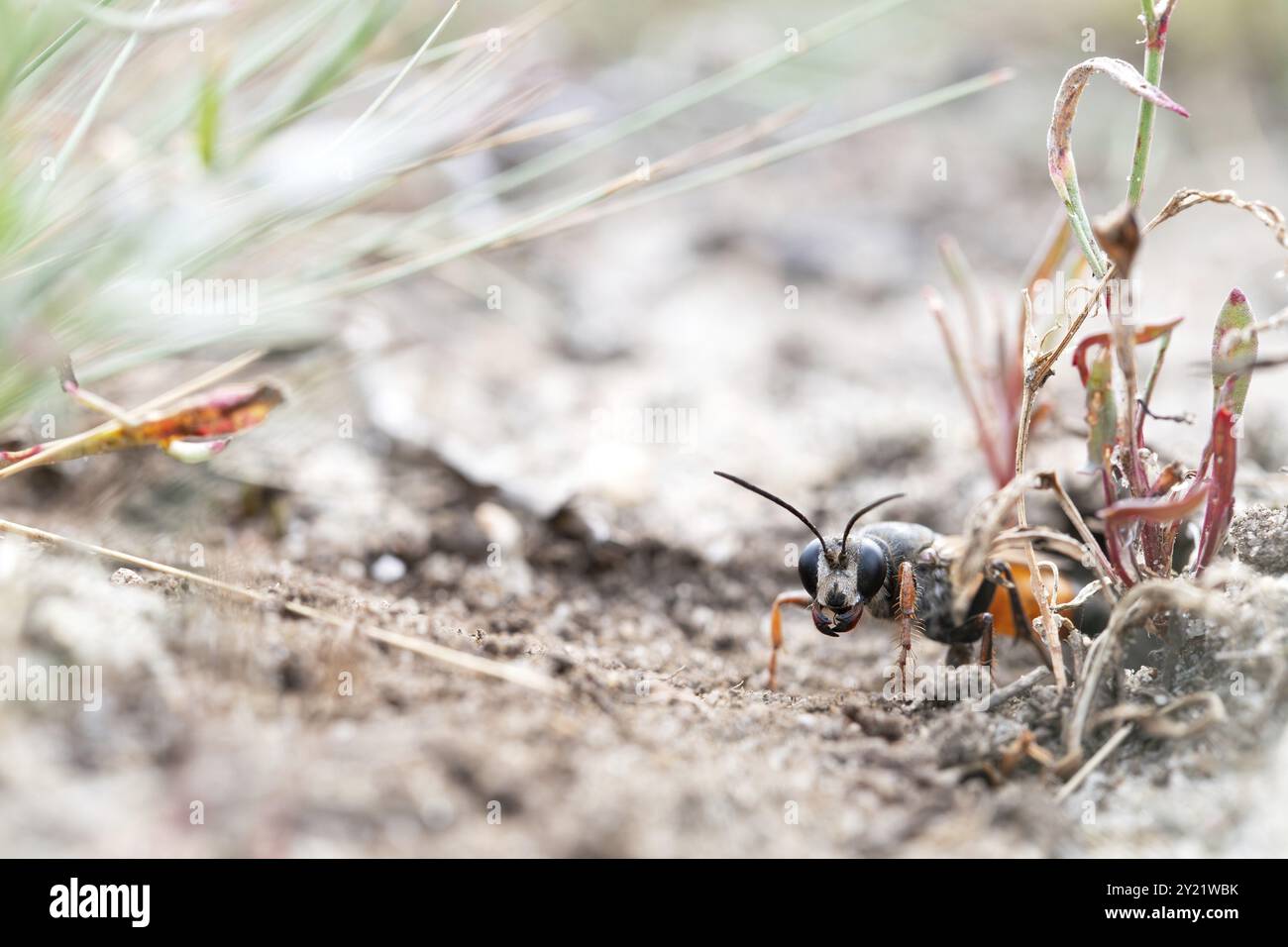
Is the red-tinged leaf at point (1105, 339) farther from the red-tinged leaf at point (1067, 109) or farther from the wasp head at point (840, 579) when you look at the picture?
the wasp head at point (840, 579)

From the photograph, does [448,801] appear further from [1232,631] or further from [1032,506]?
[1032,506]

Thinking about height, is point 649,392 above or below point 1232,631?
above

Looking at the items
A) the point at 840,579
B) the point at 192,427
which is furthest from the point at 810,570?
the point at 192,427

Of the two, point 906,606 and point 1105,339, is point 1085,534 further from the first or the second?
point 906,606

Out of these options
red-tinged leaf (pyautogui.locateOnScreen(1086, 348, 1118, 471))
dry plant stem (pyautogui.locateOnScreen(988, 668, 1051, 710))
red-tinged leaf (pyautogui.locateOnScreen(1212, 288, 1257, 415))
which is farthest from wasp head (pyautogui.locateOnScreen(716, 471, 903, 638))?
red-tinged leaf (pyautogui.locateOnScreen(1212, 288, 1257, 415))

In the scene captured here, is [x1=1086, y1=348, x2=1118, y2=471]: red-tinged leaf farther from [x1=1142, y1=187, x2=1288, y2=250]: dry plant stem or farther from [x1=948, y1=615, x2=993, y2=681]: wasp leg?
[x1=948, y1=615, x2=993, y2=681]: wasp leg
